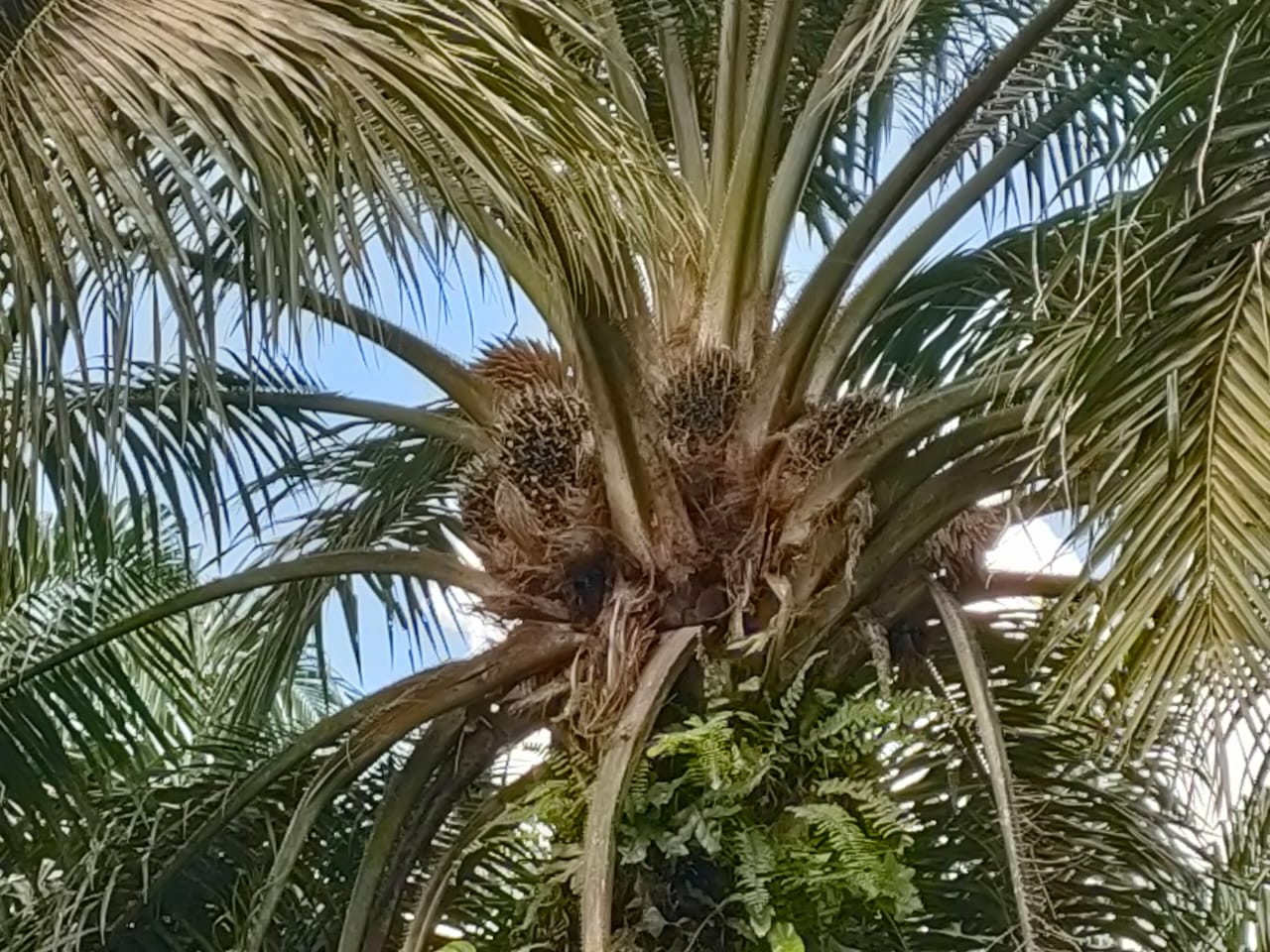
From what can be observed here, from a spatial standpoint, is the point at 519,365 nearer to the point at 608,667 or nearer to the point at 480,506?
the point at 480,506

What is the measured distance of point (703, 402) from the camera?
221 centimetres

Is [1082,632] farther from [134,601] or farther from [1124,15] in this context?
[134,601]

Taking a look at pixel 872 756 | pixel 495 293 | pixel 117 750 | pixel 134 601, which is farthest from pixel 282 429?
pixel 872 756

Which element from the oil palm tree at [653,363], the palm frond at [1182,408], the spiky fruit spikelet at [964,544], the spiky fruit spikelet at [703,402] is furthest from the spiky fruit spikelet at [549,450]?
the palm frond at [1182,408]

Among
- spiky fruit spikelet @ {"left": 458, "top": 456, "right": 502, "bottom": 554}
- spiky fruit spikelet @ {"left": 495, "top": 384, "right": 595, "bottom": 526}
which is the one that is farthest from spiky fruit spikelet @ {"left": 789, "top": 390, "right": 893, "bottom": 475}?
spiky fruit spikelet @ {"left": 458, "top": 456, "right": 502, "bottom": 554}

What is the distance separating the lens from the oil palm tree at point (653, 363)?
1380 millimetres

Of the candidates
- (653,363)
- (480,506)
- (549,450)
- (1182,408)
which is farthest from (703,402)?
(1182,408)

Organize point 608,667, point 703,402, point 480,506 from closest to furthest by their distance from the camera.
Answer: point 608,667, point 703,402, point 480,506

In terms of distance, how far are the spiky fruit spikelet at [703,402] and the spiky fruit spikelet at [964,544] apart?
0.33m

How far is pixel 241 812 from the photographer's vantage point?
2449 mm

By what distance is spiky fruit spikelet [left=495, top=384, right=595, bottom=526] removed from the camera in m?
2.22

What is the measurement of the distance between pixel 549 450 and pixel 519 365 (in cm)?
19

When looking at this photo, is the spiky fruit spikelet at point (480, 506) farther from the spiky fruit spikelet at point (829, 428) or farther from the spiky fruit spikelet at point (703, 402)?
the spiky fruit spikelet at point (829, 428)

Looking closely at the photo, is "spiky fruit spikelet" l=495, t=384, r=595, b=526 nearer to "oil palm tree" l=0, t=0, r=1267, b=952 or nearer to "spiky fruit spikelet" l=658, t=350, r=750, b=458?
"oil palm tree" l=0, t=0, r=1267, b=952
